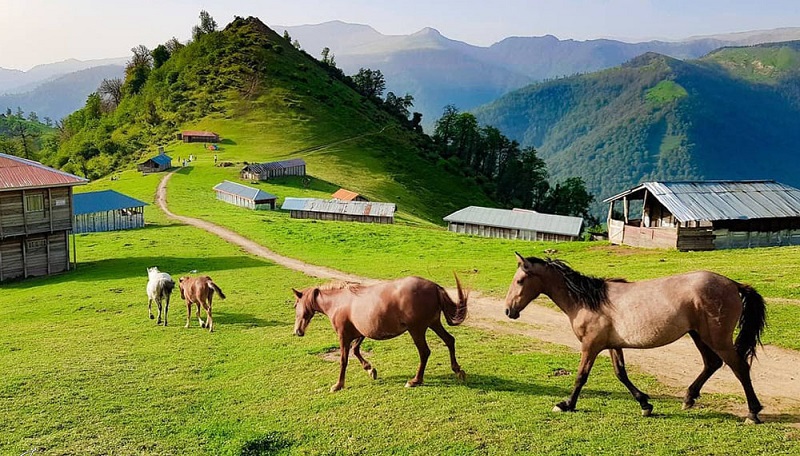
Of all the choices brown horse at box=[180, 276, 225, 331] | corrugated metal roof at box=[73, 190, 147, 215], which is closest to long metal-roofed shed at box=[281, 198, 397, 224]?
corrugated metal roof at box=[73, 190, 147, 215]

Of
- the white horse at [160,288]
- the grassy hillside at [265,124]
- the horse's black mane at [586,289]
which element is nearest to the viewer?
the horse's black mane at [586,289]

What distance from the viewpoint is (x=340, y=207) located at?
58.8 meters

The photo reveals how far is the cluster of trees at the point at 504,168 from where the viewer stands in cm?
9794

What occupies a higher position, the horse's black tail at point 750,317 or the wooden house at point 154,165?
the wooden house at point 154,165

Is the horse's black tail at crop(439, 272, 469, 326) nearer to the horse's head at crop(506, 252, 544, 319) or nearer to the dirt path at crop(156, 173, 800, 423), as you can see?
the horse's head at crop(506, 252, 544, 319)

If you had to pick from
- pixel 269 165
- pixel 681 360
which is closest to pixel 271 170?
pixel 269 165

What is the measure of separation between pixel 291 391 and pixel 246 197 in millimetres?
48281

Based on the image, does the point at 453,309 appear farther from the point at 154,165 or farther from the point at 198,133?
the point at 198,133

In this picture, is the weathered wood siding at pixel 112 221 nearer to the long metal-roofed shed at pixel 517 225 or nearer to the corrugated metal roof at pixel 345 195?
the corrugated metal roof at pixel 345 195

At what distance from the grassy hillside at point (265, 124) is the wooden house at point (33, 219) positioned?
1531 inches

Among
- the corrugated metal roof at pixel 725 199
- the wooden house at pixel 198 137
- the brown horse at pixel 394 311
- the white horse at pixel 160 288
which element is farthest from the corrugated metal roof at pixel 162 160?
the brown horse at pixel 394 311

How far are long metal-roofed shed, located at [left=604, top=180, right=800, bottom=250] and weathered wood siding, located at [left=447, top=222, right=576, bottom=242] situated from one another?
12.1 metres

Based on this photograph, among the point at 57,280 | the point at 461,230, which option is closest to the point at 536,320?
the point at 57,280

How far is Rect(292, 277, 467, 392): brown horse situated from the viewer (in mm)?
11516
